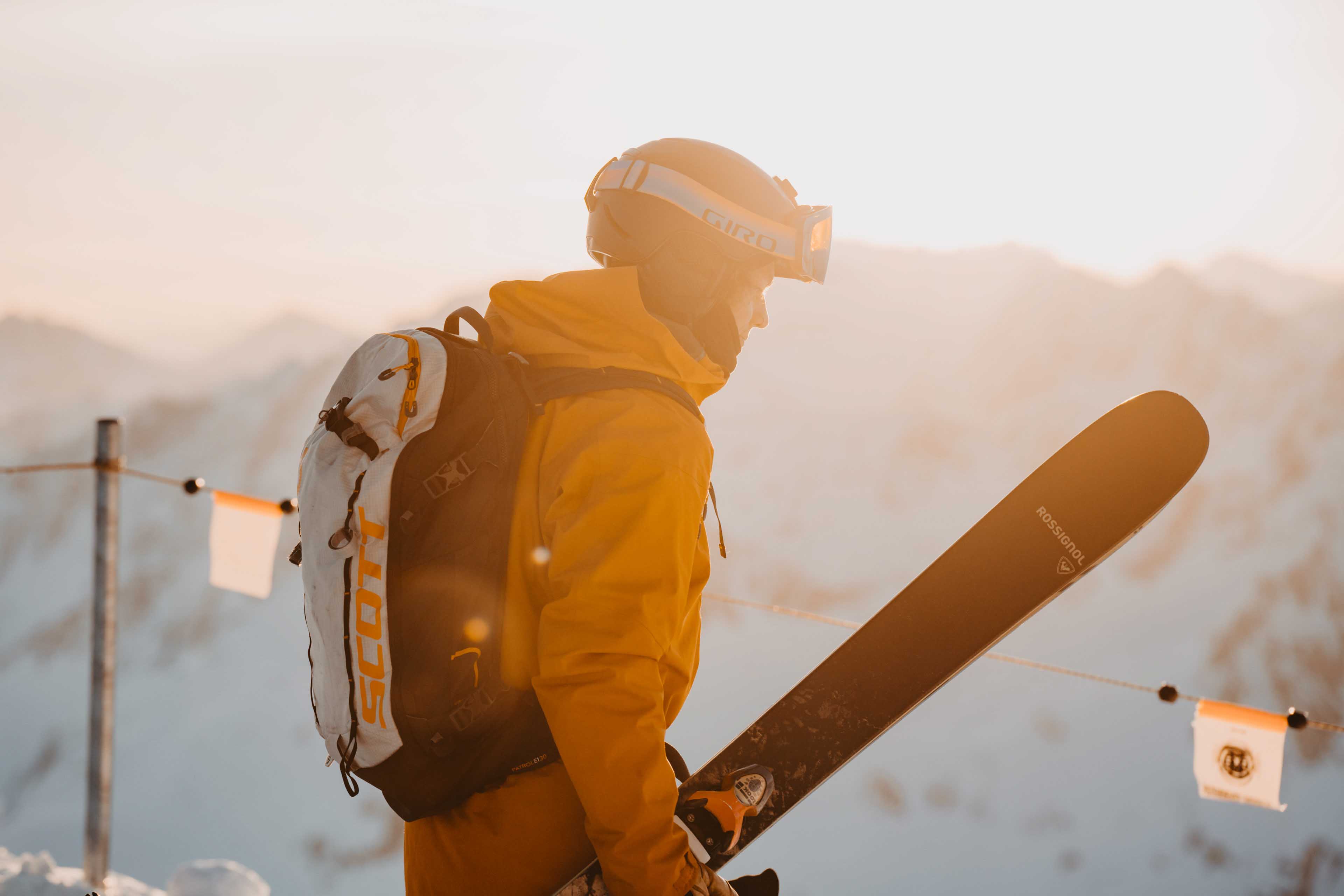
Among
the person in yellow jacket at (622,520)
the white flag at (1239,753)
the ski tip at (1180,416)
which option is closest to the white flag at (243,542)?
the person in yellow jacket at (622,520)

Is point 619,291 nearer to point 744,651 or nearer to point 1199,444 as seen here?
point 1199,444

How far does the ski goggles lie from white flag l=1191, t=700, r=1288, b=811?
1691mm

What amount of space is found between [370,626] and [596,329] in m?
0.44

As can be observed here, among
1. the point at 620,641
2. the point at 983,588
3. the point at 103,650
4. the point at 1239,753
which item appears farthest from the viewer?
the point at 103,650

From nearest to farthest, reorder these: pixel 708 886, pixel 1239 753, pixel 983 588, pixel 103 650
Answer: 1. pixel 708 886
2. pixel 983 588
3. pixel 1239 753
4. pixel 103 650

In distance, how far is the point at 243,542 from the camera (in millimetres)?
2971

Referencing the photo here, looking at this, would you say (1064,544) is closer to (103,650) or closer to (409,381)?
(409,381)

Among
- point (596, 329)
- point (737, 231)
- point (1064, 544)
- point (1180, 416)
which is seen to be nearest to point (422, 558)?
point (596, 329)

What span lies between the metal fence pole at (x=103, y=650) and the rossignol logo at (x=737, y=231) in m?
2.37

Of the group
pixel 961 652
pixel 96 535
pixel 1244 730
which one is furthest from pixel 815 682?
pixel 96 535

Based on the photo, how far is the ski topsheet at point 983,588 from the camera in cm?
130

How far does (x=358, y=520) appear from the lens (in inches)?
36.9

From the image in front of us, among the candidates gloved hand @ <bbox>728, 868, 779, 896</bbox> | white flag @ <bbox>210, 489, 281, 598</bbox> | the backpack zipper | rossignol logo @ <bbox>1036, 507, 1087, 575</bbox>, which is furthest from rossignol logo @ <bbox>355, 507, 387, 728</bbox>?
white flag @ <bbox>210, 489, 281, 598</bbox>

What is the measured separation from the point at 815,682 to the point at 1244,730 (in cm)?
153
